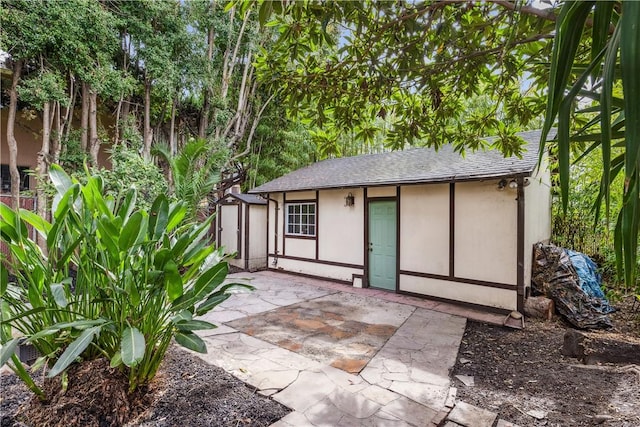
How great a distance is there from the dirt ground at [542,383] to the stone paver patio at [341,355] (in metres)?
0.29

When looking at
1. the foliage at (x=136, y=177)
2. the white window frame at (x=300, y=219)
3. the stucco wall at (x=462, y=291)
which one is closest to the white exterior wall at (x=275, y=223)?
the white window frame at (x=300, y=219)

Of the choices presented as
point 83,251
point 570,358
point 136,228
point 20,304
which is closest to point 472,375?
point 570,358

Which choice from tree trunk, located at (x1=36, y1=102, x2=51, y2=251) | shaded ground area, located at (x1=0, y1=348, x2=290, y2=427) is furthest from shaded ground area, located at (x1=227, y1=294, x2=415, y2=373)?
tree trunk, located at (x1=36, y1=102, x2=51, y2=251)

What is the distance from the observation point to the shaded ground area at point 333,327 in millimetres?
3396

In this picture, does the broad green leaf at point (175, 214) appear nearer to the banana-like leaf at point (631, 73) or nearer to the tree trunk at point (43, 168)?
the banana-like leaf at point (631, 73)

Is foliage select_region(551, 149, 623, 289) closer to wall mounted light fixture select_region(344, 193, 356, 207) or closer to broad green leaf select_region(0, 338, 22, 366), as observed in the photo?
wall mounted light fixture select_region(344, 193, 356, 207)

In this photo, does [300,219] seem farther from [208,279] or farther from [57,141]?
[208,279]

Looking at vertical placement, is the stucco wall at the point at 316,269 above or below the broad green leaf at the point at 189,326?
below

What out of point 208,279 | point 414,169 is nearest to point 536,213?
point 414,169

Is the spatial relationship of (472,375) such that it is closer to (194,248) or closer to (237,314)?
(194,248)

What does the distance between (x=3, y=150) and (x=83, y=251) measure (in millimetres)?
8556

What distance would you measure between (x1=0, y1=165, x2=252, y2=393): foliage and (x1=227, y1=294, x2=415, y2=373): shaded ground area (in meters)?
1.76

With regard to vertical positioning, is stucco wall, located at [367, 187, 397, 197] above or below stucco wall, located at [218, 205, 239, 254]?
above

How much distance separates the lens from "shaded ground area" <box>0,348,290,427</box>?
1.94 m
